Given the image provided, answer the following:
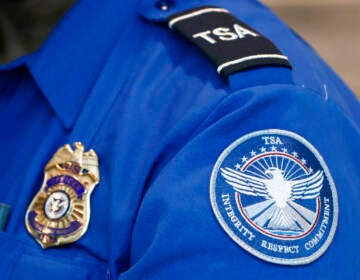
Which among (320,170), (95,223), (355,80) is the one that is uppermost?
(320,170)

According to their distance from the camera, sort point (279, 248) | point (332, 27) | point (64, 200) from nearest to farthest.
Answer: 1. point (279, 248)
2. point (64, 200)
3. point (332, 27)

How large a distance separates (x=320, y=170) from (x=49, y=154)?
0.39m

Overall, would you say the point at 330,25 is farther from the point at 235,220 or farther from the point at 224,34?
the point at 235,220

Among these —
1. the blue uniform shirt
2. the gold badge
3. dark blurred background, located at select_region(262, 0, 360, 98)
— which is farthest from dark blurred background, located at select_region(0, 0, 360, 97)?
the gold badge

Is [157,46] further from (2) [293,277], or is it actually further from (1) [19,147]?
(2) [293,277]

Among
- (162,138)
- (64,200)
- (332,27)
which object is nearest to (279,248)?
(162,138)

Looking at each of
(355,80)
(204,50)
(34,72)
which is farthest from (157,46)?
(355,80)

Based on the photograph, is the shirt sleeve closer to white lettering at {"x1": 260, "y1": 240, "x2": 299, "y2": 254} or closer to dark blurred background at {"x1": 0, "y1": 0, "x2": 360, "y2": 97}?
white lettering at {"x1": 260, "y1": 240, "x2": 299, "y2": 254}

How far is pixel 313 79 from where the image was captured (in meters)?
1.33

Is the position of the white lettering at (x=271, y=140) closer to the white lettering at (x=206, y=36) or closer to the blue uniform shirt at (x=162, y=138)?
the blue uniform shirt at (x=162, y=138)

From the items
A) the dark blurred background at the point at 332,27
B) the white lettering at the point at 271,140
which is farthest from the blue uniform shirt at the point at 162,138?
the dark blurred background at the point at 332,27

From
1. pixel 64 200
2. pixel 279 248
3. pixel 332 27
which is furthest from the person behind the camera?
pixel 332 27

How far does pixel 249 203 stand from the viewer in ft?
3.86

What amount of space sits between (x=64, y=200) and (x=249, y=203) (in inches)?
10.8
